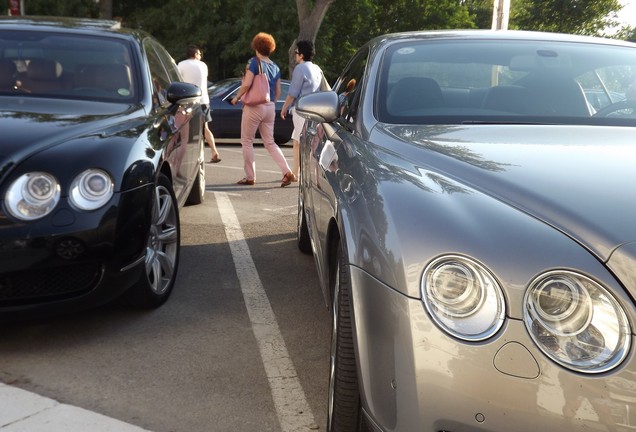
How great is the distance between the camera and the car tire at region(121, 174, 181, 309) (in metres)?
4.23

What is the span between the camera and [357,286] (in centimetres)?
247

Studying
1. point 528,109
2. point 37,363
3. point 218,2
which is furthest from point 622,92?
point 218,2

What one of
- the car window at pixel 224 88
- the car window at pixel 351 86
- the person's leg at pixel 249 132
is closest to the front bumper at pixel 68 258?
the car window at pixel 351 86

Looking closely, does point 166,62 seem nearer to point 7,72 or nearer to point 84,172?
point 7,72

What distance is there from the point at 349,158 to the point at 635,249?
4.55 ft

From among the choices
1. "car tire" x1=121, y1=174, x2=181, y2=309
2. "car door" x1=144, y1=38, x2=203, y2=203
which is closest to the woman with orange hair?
"car door" x1=144, y1=38, x2=203, y2=203

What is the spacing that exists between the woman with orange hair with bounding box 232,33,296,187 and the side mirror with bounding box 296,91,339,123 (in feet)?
17.4

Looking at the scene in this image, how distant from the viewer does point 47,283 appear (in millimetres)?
3688

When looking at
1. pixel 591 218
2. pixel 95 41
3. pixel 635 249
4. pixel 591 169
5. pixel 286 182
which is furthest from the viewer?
pixel 286 182

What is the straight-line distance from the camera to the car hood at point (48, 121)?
3771 millimetres

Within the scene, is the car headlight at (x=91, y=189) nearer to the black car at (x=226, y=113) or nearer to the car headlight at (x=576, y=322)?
the car headlight at (x=576, y=322)

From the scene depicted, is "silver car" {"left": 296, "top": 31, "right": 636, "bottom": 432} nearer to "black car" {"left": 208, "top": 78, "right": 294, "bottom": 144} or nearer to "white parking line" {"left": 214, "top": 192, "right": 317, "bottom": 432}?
"white parking line" {"left": 214, "top": 192, "right": 317, "bottom": 432}

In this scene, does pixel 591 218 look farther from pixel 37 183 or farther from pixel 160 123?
pixel 160 123

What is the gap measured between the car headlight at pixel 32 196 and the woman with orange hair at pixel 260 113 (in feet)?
18.9
